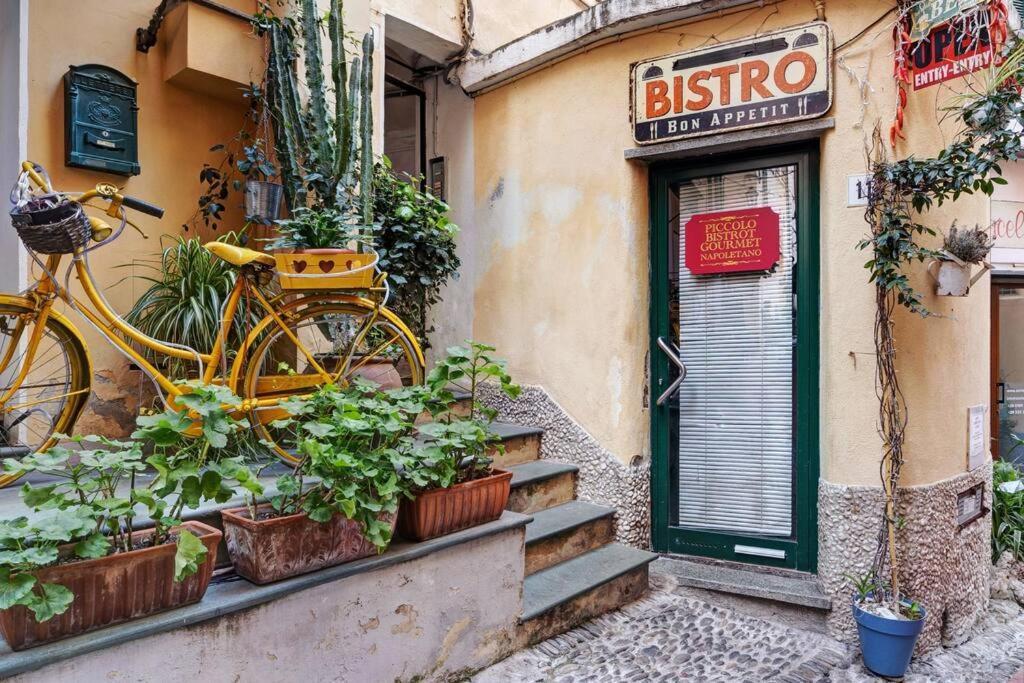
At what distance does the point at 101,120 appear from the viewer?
3561 mm

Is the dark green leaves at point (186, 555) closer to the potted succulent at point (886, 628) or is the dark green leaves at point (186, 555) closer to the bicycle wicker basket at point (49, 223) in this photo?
the bicycle wicker basket at point (49, 223)

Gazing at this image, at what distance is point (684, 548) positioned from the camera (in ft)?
13.3

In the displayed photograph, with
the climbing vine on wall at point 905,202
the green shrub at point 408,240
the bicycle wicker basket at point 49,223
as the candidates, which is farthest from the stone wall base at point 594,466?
the bicycle wicker basket at point 49,223

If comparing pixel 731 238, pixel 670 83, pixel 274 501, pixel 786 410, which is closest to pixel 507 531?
pixel 274 501

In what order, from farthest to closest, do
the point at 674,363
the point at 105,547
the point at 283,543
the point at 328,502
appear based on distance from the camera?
the point at 674,363
the point at 328,502
the point at 283,543
the point at 105,547

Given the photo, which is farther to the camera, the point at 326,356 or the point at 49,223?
the point at 326,356

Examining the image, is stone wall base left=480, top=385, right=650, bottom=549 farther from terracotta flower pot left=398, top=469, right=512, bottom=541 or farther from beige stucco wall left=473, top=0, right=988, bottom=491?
terracotta flower pot left=398, top=469, right=512, bottom=541

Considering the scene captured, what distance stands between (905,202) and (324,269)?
112 inches

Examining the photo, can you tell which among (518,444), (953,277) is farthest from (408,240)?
(953,277)

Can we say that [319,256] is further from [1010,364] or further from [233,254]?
[1010,364]

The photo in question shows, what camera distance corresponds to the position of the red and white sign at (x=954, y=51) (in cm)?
299

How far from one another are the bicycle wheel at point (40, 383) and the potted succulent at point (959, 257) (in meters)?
3.99

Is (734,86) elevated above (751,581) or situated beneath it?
elevated above

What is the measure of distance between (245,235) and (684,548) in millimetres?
3261
